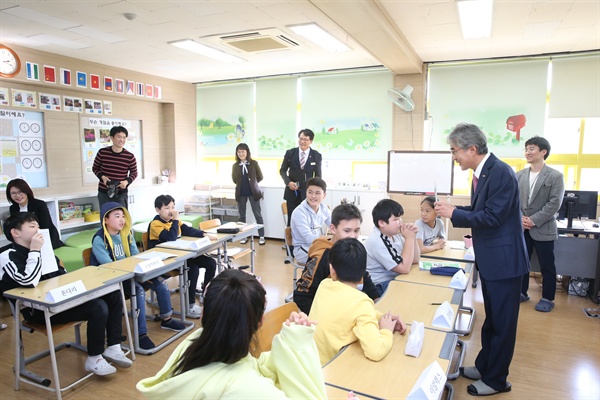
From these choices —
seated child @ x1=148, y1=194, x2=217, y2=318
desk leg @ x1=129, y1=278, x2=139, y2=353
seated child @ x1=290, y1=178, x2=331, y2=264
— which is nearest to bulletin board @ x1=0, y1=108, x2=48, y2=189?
seated child @ x1=148, y1=194, x2=217, y2=318

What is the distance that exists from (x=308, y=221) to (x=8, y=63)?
4034 millimetres

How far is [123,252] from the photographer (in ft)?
11.0

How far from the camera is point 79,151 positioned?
572 cm

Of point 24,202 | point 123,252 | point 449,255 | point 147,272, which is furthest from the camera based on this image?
point 24,202

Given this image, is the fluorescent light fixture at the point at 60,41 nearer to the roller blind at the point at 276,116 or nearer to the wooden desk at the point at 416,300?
the roller blind at the point at 276,116

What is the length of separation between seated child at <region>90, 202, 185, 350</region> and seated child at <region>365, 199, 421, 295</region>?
1.79 m

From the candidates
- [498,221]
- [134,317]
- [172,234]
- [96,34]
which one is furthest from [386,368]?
[96,34]

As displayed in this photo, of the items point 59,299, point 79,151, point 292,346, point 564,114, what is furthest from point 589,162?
point 79,151

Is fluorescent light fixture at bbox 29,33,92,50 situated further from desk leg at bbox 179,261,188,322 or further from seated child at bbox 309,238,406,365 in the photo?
seated child at bbox 309,238,406,365

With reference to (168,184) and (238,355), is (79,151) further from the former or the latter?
(238,355)

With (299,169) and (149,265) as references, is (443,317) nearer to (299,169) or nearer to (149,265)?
(149,265)

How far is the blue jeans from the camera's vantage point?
122 inches

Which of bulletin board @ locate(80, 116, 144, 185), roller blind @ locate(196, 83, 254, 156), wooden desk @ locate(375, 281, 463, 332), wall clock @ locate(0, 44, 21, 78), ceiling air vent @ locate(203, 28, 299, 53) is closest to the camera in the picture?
wooden desk @ locate(375, 281, 463, 332)

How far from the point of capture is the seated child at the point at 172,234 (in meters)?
3.68
